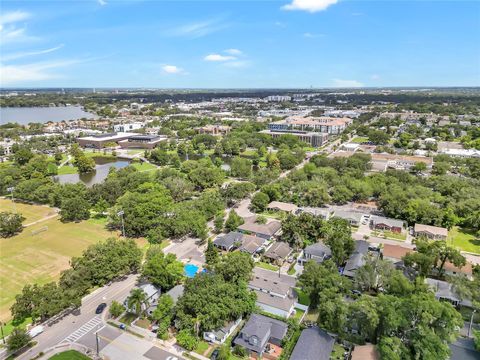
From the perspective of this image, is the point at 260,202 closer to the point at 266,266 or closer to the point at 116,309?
the point at 266,266

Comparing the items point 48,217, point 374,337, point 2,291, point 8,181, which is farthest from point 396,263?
point 8,181

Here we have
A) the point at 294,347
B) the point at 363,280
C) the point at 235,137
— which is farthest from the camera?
the point at 235,137

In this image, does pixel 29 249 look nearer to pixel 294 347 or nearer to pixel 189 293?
pixel 189 293

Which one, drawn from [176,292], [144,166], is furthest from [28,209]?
[176,292]

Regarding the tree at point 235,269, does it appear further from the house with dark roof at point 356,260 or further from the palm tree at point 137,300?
the house with dark roof at point 356,260

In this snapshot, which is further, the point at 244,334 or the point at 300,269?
the point at 300,269

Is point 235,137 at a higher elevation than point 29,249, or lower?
higher

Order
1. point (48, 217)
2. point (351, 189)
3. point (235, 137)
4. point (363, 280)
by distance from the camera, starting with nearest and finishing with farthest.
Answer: point (363, 280) < point (48, 217) < point (351, 189) < point (235, 137)
